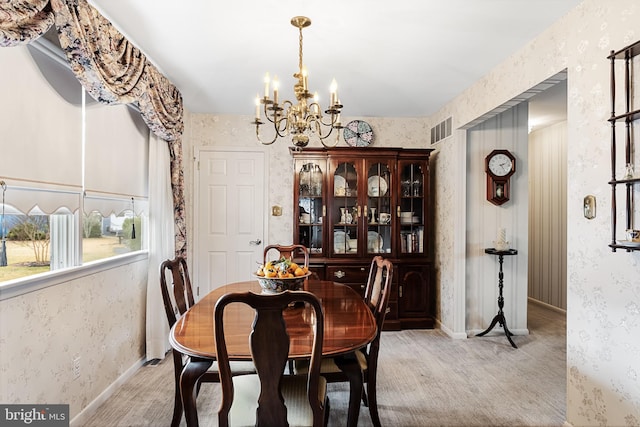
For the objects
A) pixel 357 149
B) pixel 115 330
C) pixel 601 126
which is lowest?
pixel 115 330

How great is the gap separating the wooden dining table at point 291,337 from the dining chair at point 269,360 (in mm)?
78

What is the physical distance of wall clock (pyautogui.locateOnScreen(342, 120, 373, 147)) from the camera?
4.60 metres

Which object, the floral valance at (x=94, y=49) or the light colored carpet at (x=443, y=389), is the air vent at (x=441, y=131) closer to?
the light colored carpet at (x=443, y=389)

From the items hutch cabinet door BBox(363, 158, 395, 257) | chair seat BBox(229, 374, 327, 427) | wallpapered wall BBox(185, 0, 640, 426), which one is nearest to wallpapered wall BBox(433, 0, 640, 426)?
wallpapered wall BBox(185, 0, 640, 426)

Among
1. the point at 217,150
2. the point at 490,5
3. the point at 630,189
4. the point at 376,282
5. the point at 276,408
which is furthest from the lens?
the point at 217,150

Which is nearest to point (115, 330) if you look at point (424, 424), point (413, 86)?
point (424, 424)

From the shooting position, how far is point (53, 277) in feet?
6.70

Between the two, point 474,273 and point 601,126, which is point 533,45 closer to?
point 601,126

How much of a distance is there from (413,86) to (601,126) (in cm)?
187

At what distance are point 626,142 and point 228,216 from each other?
12.6 ft

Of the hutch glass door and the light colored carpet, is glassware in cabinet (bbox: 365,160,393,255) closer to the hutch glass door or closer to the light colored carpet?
the hutch glass door

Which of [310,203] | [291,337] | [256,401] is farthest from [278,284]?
[310,203]

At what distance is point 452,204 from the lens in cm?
404

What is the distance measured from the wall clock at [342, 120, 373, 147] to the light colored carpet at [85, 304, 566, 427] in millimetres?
2342
